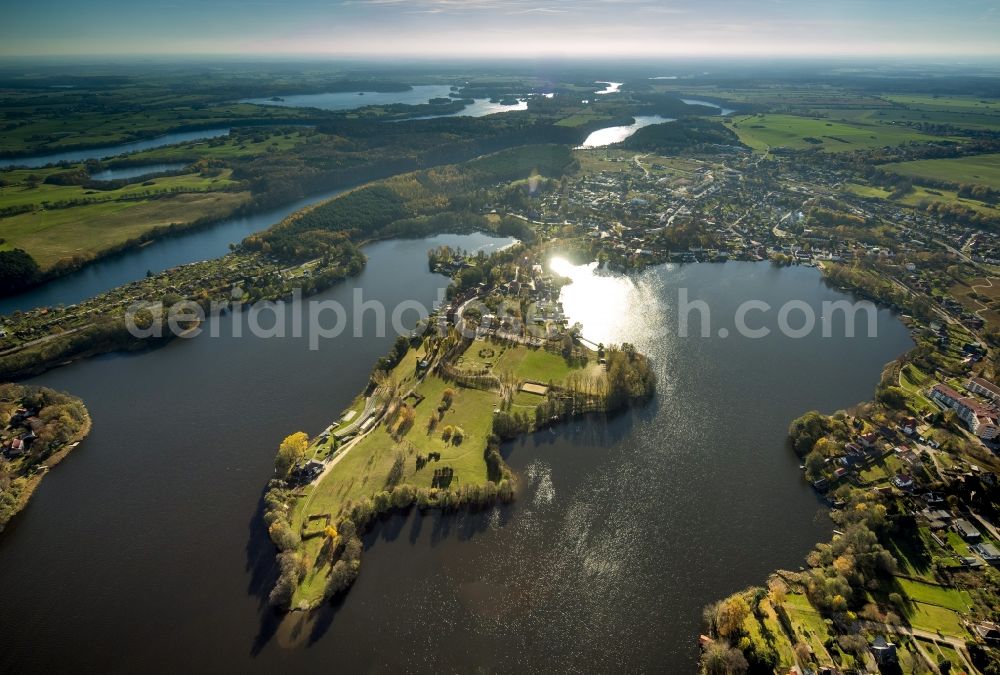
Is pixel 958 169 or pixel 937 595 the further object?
pixel 958 169

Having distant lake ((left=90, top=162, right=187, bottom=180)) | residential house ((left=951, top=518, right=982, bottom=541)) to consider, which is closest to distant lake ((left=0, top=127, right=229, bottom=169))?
distant lake ((left=90, top=162, right=187, bottom=180))

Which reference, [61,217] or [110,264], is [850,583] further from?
[61,217]

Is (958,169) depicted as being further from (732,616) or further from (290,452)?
(290,452)

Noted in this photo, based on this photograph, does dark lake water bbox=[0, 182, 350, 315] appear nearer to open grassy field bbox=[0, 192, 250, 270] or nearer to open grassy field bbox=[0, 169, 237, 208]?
open grassy field bbox=[0, 192, 250, 270]

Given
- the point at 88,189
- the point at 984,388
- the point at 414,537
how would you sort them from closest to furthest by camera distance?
the point at 414,537
the point at 984,388
the point at 88,189

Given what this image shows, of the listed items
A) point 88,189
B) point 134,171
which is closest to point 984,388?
point 88,189
